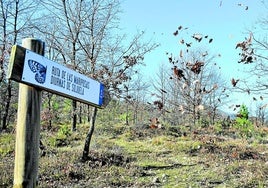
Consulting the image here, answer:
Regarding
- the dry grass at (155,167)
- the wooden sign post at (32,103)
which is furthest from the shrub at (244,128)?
the wooden sign post at (32,103)

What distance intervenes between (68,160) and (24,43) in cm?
881

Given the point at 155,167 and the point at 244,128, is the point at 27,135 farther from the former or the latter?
the point at 244,128

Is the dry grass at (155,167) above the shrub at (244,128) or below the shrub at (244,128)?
below

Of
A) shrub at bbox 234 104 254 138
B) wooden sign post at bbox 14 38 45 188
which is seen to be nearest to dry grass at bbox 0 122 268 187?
wooden sign post at bbox 14 38 45 188

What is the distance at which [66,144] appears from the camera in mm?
16000

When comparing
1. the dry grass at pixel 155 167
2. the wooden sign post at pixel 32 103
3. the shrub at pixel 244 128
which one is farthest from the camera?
the shrub at pixel 244 128

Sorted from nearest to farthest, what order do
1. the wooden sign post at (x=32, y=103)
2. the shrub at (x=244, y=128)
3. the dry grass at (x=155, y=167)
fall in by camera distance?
the wooden sign post at (x=32, y=103)
the dry grass at (x=155, y=167)
the shrub at (x=244, y=128)

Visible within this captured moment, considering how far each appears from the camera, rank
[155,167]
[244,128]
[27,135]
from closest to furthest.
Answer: [27,135], [155,167], [244,128]

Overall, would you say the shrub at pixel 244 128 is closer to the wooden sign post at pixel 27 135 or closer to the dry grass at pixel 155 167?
the dry grass at pixel 155 167

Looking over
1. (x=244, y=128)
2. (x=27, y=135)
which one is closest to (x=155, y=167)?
(x=27, y=135)

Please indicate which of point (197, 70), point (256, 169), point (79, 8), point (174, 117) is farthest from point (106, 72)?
point (174, 117)

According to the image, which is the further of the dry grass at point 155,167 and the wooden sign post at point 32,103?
the dry grass at point 155,167

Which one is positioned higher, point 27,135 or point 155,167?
point 27,135

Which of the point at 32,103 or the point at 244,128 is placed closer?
the point at 32,103
